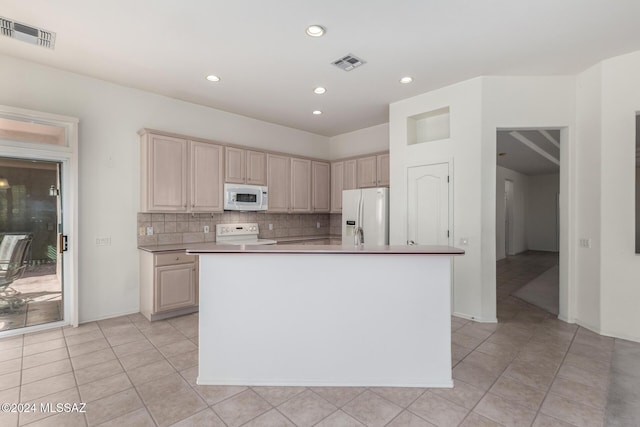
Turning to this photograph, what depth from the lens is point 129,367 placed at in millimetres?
2779

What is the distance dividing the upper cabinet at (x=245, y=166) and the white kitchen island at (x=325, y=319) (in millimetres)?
2654

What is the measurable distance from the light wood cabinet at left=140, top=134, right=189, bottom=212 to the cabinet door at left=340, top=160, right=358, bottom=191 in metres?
2.85

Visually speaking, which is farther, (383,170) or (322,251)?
(383,170)

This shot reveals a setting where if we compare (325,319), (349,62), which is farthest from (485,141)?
(325,319)

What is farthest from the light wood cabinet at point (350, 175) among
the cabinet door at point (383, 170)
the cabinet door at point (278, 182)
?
the cabinet door at point (278, 182)

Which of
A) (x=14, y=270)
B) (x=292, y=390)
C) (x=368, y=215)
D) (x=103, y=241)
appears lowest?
(x=292, y=390)

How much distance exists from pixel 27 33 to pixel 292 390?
13.1 feet

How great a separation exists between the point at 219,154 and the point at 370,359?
3.63 m

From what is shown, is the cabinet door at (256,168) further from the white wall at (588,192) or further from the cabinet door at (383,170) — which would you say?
the white wall at (588,192)

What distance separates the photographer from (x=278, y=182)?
550 cm

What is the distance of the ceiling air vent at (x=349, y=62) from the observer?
332cm

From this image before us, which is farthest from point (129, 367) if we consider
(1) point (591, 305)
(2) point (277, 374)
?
(1) point (591, 305)

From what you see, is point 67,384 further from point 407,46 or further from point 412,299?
point 407,46

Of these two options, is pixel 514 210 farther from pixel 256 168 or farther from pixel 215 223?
pixel 215 223
